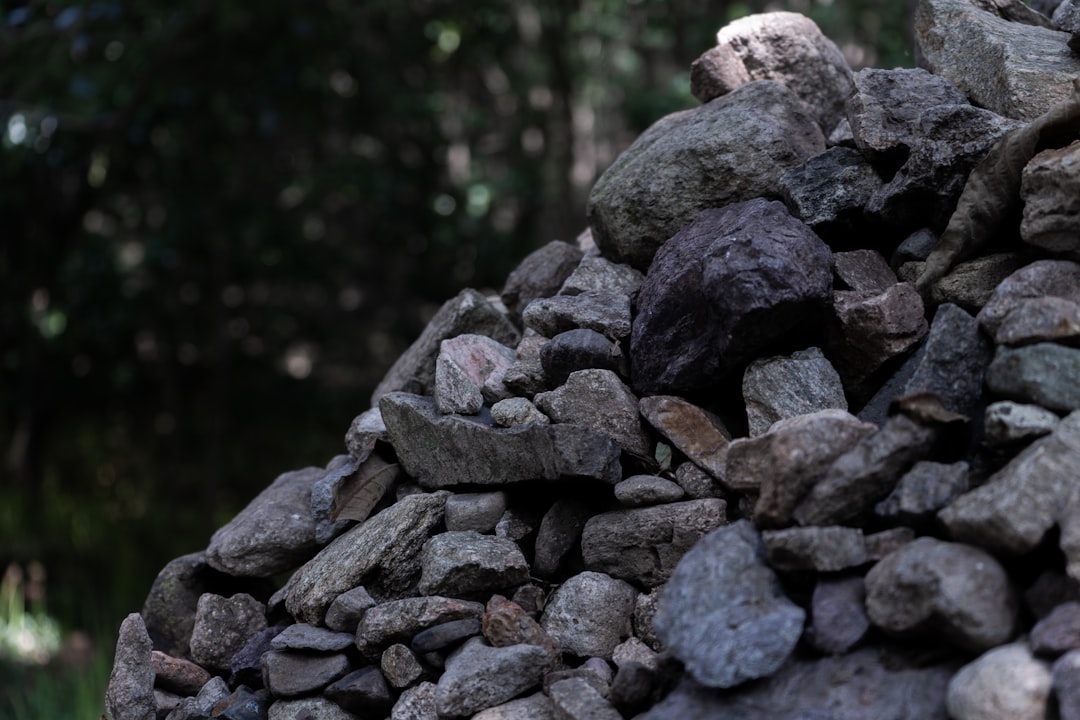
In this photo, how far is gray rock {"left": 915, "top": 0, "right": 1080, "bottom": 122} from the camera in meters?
2.09

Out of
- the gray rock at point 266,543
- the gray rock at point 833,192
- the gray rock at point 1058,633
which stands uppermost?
the gray rock at point 833,192

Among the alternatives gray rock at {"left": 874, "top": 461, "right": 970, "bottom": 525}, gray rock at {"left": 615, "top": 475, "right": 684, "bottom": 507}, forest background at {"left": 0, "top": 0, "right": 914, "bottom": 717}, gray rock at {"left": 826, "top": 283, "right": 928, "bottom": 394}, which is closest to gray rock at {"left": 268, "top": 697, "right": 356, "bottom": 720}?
gray rock at {"left": 615, "top": 475, "right": 684, "bottom": 507}

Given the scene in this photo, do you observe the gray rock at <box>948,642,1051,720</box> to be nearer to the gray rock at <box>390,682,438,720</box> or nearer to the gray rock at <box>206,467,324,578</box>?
the gray rock at <box>390,682,438,720</box>

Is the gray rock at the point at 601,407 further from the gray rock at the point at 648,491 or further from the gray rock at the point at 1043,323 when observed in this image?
the gray rock at the point at 1043,323

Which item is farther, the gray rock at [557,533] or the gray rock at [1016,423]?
the gray rock at [557,533]

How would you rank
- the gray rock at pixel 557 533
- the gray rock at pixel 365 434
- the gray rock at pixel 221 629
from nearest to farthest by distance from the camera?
the gray rock at pixel 557 533 → the gray rock at pixel 221 629 → the gray rock at pixel 365 434

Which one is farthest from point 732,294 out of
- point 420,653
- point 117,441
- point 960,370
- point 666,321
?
point 117,441

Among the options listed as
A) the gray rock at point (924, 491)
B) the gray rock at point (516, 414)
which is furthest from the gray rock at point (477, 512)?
the gray rock at point (924, 491)

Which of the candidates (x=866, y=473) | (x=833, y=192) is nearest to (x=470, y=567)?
(x=866, y=473)

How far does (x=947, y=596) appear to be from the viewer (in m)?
1.36

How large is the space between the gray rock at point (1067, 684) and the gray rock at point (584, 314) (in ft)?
3.29

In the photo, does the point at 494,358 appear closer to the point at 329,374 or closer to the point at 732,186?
the point at 732,186

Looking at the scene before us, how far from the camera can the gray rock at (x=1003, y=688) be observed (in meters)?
1.28

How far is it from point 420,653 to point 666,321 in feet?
2.43
